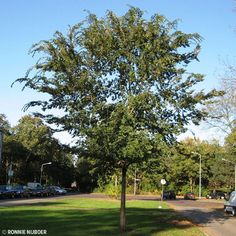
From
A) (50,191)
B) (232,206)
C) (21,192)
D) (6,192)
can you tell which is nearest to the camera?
(232,206)

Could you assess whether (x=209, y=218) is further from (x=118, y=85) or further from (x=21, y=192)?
(x=21, y=192)

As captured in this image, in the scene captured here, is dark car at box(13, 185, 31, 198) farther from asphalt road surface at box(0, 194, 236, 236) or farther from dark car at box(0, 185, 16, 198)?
asphalt road surface at box(0, 194, 236, 236)

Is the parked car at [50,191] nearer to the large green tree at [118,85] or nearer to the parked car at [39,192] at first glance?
the parked car at [39,192]

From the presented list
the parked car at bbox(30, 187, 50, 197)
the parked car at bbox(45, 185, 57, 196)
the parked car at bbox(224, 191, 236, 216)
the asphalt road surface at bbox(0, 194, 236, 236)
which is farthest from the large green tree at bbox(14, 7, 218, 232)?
the parked car at bbox(45, 185, 57, 196)

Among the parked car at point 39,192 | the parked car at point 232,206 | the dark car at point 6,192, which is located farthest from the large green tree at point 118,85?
the parked car at point 39,192

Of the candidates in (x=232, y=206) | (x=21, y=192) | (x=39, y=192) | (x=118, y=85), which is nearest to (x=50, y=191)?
(x=39, y=192)

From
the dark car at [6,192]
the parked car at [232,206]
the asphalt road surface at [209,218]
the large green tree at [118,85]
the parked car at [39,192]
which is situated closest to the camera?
the large green tree at [118,85]

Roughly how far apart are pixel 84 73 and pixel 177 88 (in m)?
3.61

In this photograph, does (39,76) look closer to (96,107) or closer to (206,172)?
(96,107)

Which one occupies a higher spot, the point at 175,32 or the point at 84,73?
the point at 175,32

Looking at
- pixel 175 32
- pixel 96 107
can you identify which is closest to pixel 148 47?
pixel 175 32

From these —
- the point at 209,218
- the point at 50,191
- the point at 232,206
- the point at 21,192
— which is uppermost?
the point at 232,206

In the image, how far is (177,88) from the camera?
16.2 meters

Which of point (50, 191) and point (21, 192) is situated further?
point (50, 191)
